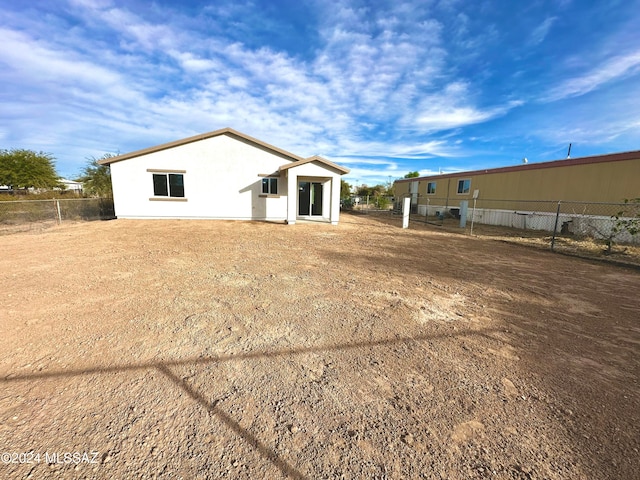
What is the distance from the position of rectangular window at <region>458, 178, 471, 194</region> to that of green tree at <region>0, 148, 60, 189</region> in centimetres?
3897

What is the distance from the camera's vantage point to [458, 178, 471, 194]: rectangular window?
19.8 metres

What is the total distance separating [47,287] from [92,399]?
3.63 meters

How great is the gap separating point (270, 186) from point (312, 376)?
521 inches

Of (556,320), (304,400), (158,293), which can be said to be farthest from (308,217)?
(304,400)

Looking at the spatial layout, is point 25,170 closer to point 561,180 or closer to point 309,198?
point 309,198

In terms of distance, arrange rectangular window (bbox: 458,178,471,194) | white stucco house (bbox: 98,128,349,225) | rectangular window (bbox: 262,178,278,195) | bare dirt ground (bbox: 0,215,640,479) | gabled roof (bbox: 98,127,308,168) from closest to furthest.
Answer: bare dirt ground (bbox: 0,215,640,479) → gabled roof (bbox: 98,127,308,168) → white stucco house (bbox: 98,128,349,225) → rectangular window (bbox: 262,178,278,195) → rectangular window (bbox: 458,178,471,194)

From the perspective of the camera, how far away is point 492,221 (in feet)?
57.3

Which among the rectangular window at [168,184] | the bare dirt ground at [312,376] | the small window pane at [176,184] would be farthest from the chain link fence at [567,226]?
the rectangular window at [168,184]

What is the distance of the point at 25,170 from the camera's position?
26.6 m

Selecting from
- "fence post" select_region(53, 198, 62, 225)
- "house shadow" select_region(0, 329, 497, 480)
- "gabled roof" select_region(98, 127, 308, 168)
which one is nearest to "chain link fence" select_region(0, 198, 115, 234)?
"fence post" select_region(53, 198, 62, 225)

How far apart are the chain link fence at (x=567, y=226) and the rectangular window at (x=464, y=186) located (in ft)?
3.37

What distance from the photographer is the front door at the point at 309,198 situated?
51.5 feet

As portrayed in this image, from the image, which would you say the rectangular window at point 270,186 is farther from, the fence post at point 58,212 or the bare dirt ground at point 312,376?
the bare dirt ground at point 312,376

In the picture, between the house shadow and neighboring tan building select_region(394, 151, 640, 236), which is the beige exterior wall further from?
the house shadow
